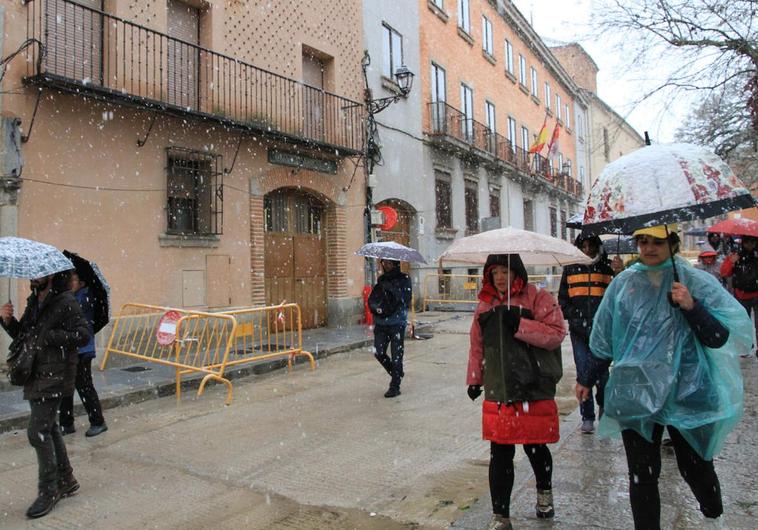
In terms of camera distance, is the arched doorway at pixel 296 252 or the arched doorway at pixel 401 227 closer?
the arched doorway at pixel 296 252

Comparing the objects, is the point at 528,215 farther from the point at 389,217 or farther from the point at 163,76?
the point at 163,76

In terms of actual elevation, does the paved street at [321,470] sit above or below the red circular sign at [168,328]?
below

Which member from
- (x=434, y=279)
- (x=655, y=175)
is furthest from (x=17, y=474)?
(x=434, y=279)

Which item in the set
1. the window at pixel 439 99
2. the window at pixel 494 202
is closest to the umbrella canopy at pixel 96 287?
the window at pixel 439 99

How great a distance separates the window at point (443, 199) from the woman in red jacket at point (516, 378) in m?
15.7

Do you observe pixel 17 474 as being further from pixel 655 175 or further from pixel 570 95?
pixel 570 95

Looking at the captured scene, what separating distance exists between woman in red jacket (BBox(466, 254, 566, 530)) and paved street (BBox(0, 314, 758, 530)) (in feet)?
1.10

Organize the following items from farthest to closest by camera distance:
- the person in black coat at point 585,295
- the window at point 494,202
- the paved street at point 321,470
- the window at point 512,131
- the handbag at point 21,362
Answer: the window at point 512,131 → the window at point 494,202 → the person in black coat at point 585,295 → the handbag at point 21,362 → the paved street at point 321,470

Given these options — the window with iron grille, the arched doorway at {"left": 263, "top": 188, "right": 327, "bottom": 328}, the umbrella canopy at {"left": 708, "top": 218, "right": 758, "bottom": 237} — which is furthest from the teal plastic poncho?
the arched doorway at {"left": 263, "top": 188, "right": 327, "bottom": 328}

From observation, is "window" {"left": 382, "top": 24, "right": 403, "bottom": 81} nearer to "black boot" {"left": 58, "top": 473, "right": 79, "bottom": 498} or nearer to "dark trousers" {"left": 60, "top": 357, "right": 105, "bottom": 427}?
"dark trousers" {"left": 60, "top": 357, "right": 105, "bottom": 427}

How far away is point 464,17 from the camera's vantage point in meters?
21.7

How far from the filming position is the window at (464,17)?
2125 cm

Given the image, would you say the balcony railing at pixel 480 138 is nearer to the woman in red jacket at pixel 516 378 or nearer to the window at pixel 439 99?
the window at pixel 439 99

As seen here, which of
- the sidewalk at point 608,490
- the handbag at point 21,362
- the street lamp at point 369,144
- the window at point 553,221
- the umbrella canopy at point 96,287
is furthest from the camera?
the window at point 553,221
